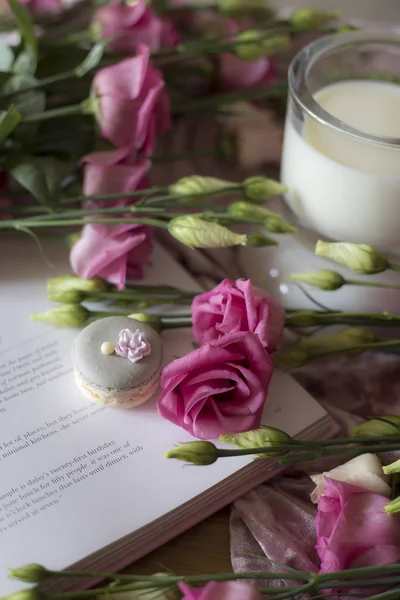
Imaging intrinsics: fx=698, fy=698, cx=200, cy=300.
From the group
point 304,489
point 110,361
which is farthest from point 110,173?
point 304,489

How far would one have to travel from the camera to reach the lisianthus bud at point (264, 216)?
460mm

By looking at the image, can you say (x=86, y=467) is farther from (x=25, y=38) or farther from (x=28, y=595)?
(x=25, y=38)

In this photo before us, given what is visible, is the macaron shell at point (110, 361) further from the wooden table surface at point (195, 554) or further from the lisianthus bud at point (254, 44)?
the lisianthus bud at point (254, 44)

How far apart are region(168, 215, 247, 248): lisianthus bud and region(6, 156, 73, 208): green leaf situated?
4.3 inches

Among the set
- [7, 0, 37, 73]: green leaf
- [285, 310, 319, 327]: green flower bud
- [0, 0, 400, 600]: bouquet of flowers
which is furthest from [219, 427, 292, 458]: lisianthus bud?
[7, 0, 37, 73]: green leaf

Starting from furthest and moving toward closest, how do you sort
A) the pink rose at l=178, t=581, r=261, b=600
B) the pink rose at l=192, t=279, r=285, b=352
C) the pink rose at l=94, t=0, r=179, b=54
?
the pink rose at l=94, t=0, r=179, b=54 < the pink rose at l=192, t=279, r=285, b=352 < the pink rose at l=178, t=581, r=261, b=600

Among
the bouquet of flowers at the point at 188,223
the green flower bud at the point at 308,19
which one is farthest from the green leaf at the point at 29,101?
the green flower bud at the point at 308,19

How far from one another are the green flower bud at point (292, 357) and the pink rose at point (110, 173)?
166 mm

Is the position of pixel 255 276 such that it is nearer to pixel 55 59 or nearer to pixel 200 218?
pixel 200 218

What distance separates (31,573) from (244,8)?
49 centimetres

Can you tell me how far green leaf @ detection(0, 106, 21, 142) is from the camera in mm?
475

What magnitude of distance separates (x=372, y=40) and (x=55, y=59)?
257 millimetres

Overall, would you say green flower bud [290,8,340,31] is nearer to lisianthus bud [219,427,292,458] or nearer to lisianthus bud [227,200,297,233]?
lisianthus bud [227,200,297,233]

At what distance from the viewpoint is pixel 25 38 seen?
51 cm
